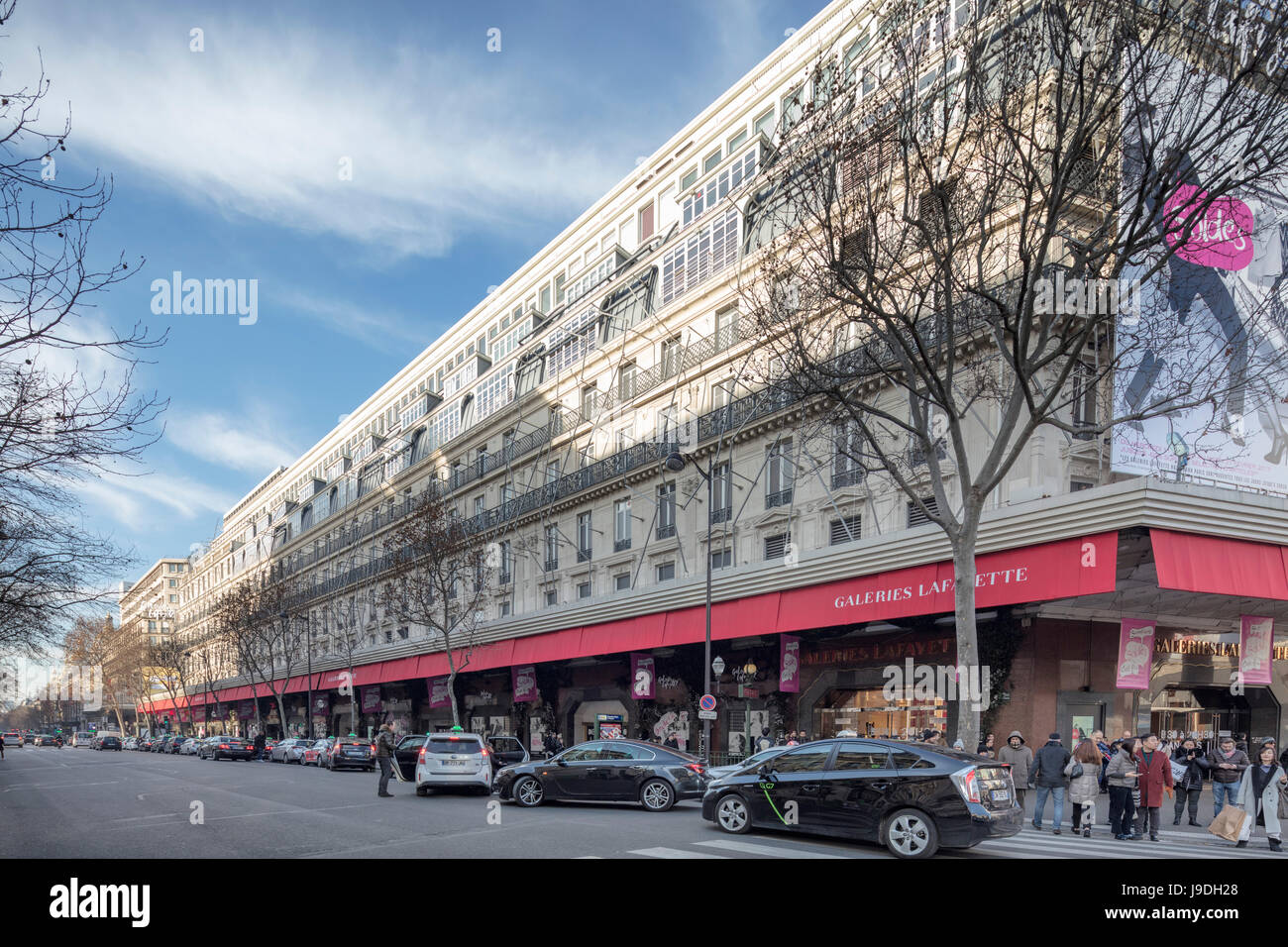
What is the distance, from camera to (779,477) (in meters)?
33.7

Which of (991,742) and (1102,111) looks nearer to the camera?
(1102,111)

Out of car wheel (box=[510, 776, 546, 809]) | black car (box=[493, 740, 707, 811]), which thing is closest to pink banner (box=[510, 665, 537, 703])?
black car (box=[493, 740, 707, 811])

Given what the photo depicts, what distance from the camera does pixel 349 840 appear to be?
12922mm

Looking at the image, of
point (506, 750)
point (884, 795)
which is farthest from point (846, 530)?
point (884, 795)

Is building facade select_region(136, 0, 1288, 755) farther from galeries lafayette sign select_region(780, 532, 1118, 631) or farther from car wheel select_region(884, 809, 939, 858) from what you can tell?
car wheel select_region(884, 809, 939, 858)

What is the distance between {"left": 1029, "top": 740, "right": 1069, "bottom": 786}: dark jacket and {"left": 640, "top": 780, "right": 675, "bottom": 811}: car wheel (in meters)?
6.39

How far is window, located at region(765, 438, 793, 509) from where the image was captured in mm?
32938

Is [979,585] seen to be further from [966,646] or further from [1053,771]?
[1053,771]

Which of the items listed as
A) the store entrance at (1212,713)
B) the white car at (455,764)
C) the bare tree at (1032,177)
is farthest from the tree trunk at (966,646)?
the store entrance at (1212,713)

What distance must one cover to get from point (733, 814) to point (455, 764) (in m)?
9.22
